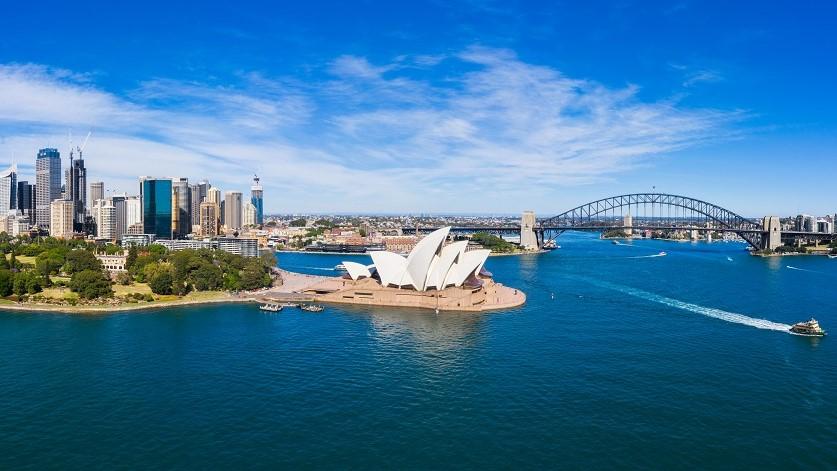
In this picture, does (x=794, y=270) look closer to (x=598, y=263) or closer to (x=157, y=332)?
(x=598, y=263)

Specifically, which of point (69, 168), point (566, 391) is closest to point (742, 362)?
point (566, 391)

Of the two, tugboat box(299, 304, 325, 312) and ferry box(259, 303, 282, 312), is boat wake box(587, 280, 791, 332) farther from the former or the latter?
ferry box(259, 303, 282, 312)

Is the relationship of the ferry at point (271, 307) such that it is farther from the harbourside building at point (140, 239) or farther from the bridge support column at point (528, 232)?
the bridge support column at point (528, 232)

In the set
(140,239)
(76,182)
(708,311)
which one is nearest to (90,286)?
(708,311)

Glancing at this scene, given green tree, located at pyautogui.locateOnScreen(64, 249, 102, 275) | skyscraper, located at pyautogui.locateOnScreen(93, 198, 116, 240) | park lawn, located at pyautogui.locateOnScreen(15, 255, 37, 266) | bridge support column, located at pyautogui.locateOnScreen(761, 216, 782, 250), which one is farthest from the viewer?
skyscraper, located at pyautogui.locateOnScreen(93, 198, 116, 240)

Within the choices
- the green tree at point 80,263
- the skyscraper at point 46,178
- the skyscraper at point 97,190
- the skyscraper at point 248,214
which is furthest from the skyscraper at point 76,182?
the green tree at point 80,263

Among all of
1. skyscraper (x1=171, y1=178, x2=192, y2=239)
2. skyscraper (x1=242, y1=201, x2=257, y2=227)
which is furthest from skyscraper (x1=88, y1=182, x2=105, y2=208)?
skyscraper (x1=242, y1=201, x2=257, y2=227)
